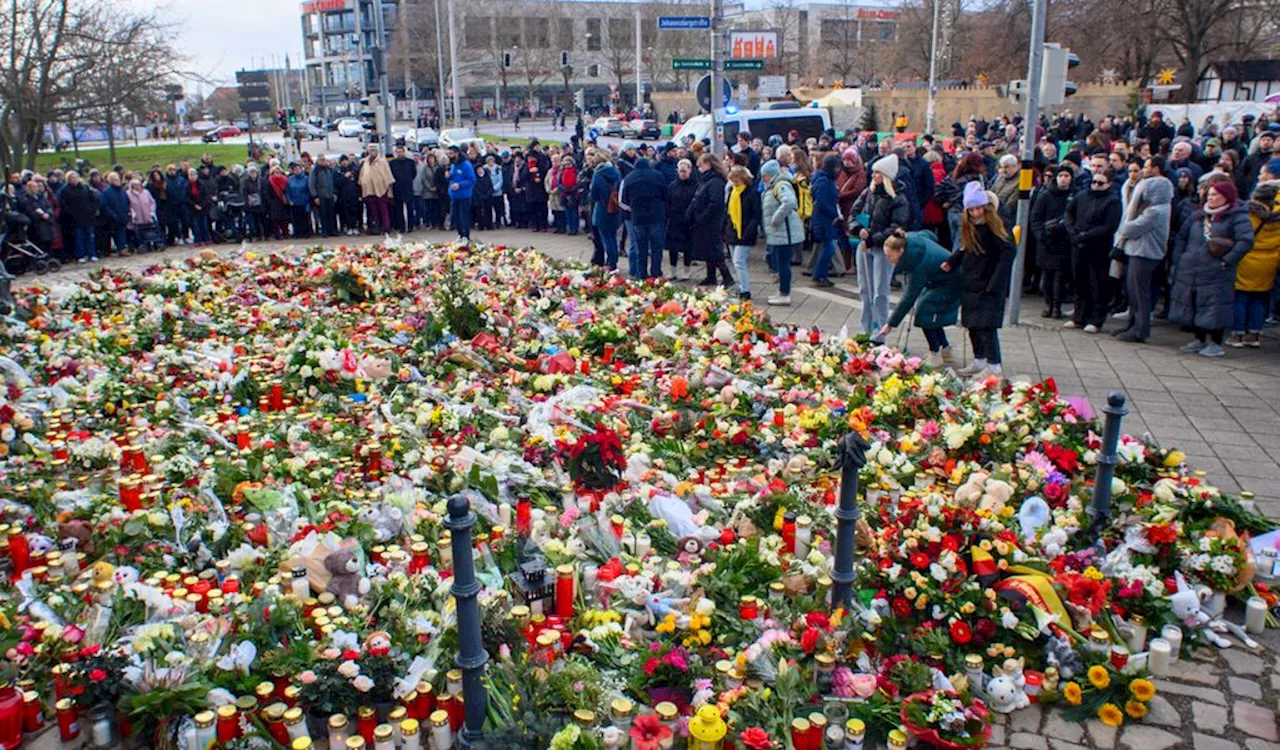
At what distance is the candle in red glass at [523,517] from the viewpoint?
552 cm

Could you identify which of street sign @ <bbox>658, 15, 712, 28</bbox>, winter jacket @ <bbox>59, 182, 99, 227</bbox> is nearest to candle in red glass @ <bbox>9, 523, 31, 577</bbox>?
street sign @ <bbox>658, 15, 712, 28</bbox>

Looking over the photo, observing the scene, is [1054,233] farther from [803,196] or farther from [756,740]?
[756,740]

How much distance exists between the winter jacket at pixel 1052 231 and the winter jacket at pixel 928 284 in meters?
2.81

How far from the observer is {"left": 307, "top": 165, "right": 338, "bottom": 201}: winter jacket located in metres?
19.0

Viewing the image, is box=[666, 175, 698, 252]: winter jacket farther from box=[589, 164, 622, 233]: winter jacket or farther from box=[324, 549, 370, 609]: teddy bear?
box=[324, 549, 370, 609]: teddy bear

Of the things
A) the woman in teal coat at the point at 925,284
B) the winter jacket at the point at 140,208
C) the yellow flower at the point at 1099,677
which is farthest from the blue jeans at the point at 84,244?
the yellow flower at the point at 1099,677

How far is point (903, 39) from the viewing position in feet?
208

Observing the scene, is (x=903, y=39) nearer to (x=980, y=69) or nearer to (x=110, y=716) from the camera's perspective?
(x=980, y=69)

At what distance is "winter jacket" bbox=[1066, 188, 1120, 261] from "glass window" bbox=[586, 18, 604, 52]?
8461cm

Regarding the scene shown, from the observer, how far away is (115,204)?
1717 centimetres

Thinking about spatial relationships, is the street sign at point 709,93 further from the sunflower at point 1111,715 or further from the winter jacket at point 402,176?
the sunflower at point 1111,715

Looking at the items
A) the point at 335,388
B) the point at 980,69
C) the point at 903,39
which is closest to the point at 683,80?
the point at 903,39

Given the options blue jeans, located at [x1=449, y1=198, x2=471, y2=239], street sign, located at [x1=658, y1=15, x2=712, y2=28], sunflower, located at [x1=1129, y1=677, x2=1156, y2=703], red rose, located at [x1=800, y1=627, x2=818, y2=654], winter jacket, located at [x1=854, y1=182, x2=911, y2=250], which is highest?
street sign, located at [x1=658, y1=15, x2=712, y2=28]

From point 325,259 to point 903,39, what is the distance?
57017 millimetres
